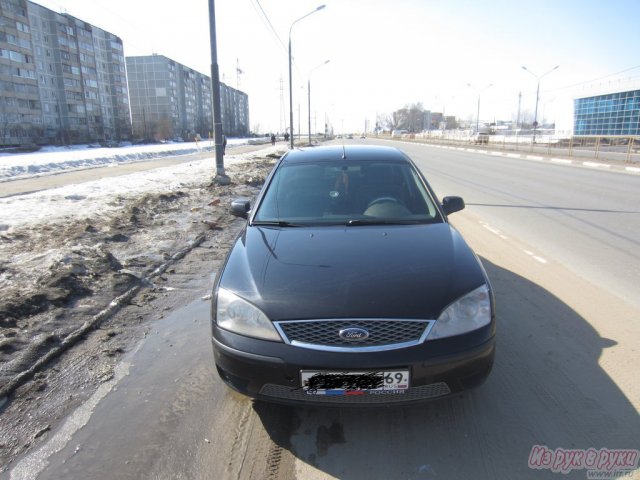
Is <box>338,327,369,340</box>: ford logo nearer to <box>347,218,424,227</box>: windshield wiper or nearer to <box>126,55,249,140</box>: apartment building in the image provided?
<box>347,218,424,227</box>: windshield wiper

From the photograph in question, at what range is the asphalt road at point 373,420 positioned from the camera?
238 cm

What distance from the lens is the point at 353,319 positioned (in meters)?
2.40

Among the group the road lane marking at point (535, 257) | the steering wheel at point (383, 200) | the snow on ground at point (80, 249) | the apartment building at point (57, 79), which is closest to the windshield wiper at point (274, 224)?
the steering wheel at point (383, 200)

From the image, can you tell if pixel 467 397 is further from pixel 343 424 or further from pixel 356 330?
pixel 356 330

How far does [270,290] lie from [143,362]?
1.57 metres

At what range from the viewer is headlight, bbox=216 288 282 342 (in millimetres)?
2482

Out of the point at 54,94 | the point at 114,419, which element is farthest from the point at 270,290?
the point at 54,94

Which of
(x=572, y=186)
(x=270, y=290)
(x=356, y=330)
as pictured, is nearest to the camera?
(x=356, y=330)

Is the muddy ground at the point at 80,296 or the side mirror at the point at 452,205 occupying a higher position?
the side mirror at the point at 452,205

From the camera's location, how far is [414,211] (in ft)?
12.4

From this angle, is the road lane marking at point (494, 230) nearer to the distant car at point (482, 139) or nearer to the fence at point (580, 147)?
the fence at point (580, 147)

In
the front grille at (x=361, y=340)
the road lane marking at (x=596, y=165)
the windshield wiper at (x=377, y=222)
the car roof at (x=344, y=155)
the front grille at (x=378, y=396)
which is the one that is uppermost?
the car roof at (x=344, y=155)

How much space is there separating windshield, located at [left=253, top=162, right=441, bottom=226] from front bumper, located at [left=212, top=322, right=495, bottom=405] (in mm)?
1313

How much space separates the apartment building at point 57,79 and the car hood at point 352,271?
202ft
